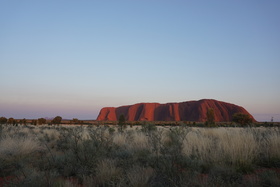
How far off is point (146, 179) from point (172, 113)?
110527 mm

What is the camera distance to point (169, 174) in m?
3.50

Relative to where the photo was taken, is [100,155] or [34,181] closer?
[34,181]

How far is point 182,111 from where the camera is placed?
113000mm

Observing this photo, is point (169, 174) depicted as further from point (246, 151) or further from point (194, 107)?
point (194, 107)

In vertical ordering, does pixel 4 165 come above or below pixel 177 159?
below

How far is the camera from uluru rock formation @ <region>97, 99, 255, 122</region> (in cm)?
10446

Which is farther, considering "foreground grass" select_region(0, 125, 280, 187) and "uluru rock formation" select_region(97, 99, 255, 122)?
"uluru rock formation" select_region(97, 99, 255, 122)

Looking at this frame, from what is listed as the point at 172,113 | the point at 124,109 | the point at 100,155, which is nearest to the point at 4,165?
the point at 100,155

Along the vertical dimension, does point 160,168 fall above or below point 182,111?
below

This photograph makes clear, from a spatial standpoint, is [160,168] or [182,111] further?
[182,111]

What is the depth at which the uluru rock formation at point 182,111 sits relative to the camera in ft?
343

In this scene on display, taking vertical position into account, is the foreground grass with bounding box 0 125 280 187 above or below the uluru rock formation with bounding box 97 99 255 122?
below

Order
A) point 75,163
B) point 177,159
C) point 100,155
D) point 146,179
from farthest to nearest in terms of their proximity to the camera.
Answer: point 100,155, point 75,163, point 177,159, point 146,179

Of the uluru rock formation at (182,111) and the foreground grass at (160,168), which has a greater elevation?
the uluru rock formation at (182,111)
